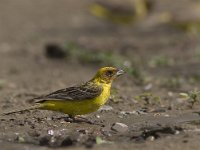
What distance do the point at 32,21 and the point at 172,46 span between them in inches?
260

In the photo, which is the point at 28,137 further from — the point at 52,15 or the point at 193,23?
the point at 52,15

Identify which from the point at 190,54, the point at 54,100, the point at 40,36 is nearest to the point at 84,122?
the point at 54,100

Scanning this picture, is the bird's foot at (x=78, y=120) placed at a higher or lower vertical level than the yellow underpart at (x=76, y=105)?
lower

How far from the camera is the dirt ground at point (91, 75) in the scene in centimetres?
804

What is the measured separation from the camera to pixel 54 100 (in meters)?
8.70

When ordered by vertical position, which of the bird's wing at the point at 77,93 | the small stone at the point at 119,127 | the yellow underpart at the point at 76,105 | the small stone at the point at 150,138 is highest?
the bird's wing at the point at 77,93

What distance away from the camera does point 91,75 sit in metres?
14.2

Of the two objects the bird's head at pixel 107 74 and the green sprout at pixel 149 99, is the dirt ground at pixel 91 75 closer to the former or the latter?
the green sprout at pixel 149 99

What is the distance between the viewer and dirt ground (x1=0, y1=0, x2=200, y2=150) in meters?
8.04

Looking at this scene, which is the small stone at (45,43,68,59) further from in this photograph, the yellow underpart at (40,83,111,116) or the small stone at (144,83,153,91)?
the yellow underpart at (40,83,111,116)

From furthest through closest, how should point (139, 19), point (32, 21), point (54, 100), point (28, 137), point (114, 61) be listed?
point (32, 21) < point (139, 19) < point (114, 61) < point (54, 100) < point (28, 137)

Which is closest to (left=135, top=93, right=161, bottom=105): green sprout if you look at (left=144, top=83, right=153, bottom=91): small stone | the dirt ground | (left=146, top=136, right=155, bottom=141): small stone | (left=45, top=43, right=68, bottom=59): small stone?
the dirt ground

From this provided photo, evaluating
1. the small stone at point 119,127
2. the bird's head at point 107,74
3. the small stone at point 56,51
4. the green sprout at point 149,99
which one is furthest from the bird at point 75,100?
the small stone at point 56,51

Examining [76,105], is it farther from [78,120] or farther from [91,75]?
[91,75]
